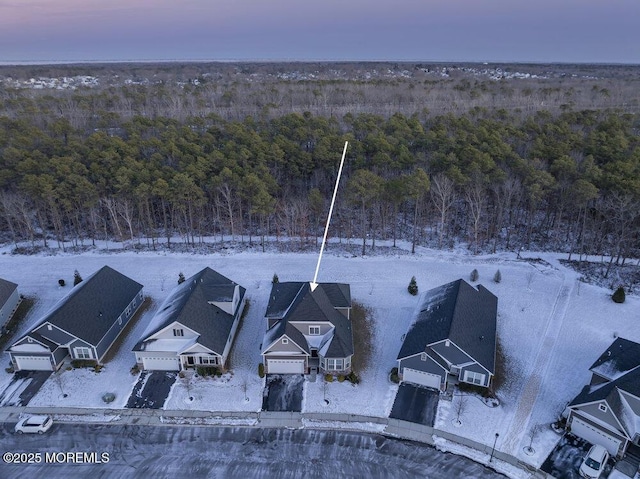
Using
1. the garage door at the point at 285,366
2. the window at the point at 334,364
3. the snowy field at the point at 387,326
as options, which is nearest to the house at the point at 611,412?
the snowy field at the point at 387,326

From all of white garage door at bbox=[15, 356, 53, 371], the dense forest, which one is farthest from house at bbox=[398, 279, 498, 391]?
white garage door at bbox=[15, 356, 53, 371]

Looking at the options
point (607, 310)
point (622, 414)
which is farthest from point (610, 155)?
point (622, 414)

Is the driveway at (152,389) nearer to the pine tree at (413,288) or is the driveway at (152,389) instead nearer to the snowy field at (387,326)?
the snowy field at (387,326)

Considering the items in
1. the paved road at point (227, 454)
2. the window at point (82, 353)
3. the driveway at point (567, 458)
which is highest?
the window at point (82, 353)

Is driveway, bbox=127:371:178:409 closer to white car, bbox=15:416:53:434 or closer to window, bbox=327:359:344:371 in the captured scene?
white car, bbox=15:416:53:434

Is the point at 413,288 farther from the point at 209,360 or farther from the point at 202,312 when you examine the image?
the point at 209,360

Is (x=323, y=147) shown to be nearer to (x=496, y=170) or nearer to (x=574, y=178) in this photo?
(x=496, y=170)

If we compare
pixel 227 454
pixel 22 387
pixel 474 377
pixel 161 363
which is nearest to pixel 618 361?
pixel 474 377
